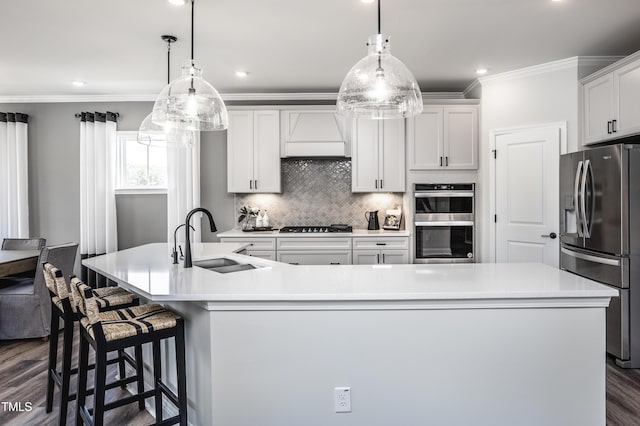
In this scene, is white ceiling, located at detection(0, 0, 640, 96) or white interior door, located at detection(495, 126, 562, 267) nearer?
white ceiling, located at detection(0, 0, 640, 96)

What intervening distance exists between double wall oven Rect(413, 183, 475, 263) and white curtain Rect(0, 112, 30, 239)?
4.76m

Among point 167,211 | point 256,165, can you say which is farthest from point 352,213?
point 167,211

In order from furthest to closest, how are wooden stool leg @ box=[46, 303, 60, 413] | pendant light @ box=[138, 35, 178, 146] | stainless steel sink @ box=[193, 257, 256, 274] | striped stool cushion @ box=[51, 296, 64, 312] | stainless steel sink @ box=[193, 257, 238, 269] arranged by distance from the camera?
pendant light @ box=[138, 35, 178, 146]
stainless steel sink @ box=[193, 257, 238, 269]
stainless steel sink @ box=[193, 257, 256, 274]
wooden stool leg @ box=[46, 303, 60, 413]
striped stool cushion @ box=[51, 296, 64, 312]

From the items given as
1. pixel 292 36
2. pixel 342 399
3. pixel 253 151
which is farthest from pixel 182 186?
pixel 342 399

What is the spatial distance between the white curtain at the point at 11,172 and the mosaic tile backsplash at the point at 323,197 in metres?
2.96

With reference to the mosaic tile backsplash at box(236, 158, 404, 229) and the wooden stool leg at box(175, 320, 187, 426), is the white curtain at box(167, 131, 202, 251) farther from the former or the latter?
the wooden stool leg at box(175, 320, 187, 426)

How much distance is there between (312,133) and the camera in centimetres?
472

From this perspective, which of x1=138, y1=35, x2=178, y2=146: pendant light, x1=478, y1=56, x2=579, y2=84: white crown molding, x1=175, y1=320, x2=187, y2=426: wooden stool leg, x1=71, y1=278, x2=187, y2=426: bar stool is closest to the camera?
x1=71, y1=278, x2=187, y2=426: bar stool

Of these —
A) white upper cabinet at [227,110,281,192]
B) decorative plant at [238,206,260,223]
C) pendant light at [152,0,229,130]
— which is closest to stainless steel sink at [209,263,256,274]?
pendant light at [152,0,229,130]

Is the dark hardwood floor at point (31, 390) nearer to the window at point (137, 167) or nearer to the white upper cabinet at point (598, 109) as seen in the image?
the window at point (137, 167)

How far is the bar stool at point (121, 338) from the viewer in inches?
72.0

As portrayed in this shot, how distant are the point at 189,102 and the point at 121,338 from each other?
1.34m

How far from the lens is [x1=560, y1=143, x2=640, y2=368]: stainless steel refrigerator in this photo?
10.2 ft

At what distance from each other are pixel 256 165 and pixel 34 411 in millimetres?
3023
